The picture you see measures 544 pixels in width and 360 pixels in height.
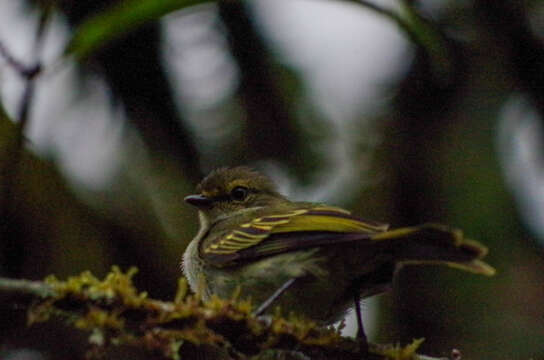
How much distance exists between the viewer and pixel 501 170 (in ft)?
20.0

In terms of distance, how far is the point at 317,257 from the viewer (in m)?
3.78

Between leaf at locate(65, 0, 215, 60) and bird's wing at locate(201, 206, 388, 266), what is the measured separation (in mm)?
1396

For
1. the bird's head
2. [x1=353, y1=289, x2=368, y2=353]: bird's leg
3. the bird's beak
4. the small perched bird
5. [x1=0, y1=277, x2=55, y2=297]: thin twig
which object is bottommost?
[x1=0, y1=277, x2=55, y2=297]: thin twig

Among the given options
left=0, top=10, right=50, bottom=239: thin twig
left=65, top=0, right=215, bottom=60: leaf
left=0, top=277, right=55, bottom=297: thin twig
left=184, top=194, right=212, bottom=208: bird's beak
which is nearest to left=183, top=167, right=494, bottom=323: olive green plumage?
left=184, top=194, right=212, bottom=208: bird's beak

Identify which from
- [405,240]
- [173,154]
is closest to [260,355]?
[405,240]

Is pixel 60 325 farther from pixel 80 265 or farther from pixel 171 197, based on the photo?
pixel 171 197

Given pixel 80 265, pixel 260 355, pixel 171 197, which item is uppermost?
pixel 171 197

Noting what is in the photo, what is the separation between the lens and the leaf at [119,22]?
2504 mm

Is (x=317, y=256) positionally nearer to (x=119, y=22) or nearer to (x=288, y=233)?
(x=288, y=233)

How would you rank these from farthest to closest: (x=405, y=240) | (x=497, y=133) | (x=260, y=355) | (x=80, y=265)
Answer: (x=497, y=133), (x=80, y=265), (x=405, y=240), (x=260, y=355)

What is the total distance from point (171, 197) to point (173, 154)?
1.02 feet

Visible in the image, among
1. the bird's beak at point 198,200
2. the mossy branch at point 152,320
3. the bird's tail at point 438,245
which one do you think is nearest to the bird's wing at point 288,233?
the bird's tail at point 438,245

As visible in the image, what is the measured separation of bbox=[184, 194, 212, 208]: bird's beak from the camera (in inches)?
209

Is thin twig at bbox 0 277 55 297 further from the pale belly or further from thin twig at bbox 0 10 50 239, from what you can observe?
the pale belly
